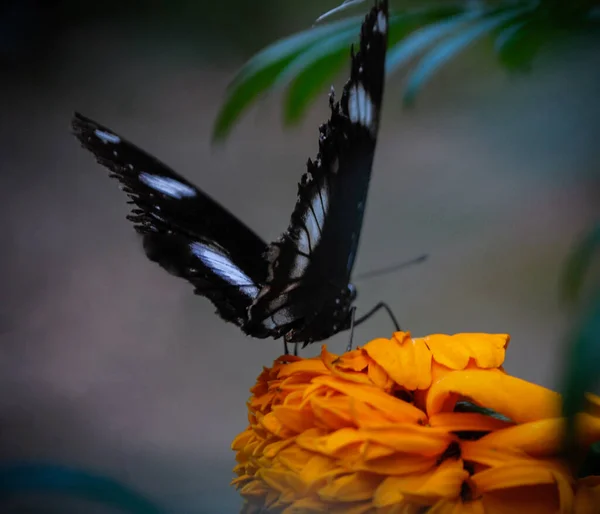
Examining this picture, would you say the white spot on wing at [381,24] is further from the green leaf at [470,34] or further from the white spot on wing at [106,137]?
the white spot on wing at [106,137]

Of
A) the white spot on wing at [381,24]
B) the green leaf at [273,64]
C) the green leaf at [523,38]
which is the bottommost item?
the green leaf at [523,38]

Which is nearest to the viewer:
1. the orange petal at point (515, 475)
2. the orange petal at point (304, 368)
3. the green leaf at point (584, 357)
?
the green leaf at point (584, 357)

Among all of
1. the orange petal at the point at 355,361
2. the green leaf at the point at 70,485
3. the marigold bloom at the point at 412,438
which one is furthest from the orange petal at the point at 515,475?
the green leaf at the point at 70,485

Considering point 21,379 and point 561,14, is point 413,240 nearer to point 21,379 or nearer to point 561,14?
point 561,14

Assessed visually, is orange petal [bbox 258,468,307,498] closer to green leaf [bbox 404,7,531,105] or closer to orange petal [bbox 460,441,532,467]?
orange petal [bbox 460,441,532,467]

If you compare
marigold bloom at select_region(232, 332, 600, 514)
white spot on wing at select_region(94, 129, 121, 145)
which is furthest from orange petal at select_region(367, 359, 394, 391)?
white spot on wing at select_region(94, 129, 121, 145)
